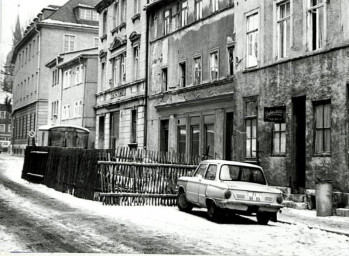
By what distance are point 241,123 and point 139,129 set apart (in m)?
12.5

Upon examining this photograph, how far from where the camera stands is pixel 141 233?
35.2ft

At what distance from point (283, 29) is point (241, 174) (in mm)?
7225

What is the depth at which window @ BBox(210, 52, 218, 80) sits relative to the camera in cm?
2497

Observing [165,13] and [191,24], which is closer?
[191,24]

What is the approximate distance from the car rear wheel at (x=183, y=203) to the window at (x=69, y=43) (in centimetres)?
4629

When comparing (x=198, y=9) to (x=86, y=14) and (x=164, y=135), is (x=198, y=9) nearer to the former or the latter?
(x=164, y=135)

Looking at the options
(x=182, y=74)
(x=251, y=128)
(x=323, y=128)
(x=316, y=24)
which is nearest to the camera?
(x=323, y=128)

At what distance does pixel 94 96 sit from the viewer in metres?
45.4

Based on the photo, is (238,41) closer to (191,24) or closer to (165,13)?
(191,24)

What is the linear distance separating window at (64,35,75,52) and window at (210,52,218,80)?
121ft

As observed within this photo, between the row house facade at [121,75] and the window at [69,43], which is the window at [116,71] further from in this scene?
the window at [69,43]

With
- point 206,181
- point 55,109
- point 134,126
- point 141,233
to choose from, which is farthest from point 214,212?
point 55,109

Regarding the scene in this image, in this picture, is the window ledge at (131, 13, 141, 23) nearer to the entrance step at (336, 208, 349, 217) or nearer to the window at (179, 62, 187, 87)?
the window at (179, 62, 187, 87)

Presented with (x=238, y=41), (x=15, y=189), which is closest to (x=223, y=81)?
(x=238, y=41)
